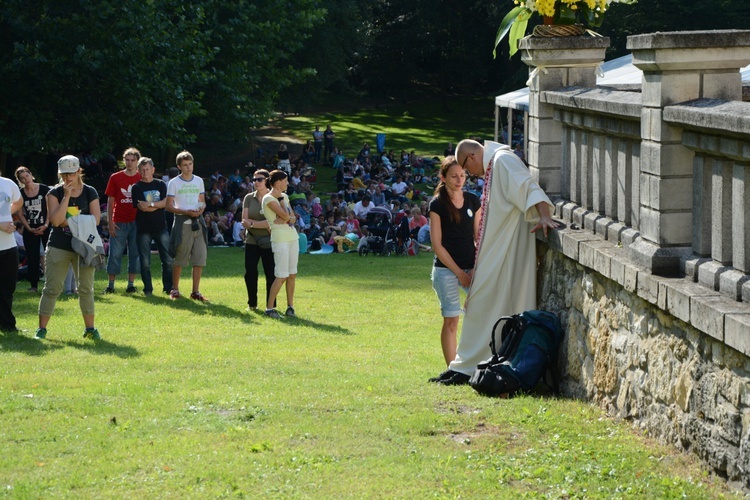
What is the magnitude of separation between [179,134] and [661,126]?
74.2ft

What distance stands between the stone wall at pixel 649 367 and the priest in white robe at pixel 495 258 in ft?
0.52

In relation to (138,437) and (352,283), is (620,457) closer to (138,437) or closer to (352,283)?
(138,437)

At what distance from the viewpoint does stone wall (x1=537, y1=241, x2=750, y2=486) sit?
15.9ft

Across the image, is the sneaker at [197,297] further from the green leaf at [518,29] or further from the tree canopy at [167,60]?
the tree canopy at [167,60]

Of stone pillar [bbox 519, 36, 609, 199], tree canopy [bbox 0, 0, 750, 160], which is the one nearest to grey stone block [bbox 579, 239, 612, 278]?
stone pillar [bbox 519, 36, 609, 199]

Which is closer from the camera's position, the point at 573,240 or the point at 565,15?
the point at 573,240

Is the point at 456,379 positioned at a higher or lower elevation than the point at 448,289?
lower

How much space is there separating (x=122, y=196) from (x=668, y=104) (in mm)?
9905

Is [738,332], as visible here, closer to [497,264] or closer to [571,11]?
[497,264]

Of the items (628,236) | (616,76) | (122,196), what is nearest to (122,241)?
(122,196)

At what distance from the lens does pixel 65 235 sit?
10289 millimetres

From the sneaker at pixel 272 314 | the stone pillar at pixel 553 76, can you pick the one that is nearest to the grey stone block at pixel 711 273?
the stone pillar at pixel 553 76

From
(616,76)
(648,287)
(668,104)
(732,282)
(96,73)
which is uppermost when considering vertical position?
(96,73)

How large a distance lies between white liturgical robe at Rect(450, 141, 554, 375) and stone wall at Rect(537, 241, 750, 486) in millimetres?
153
